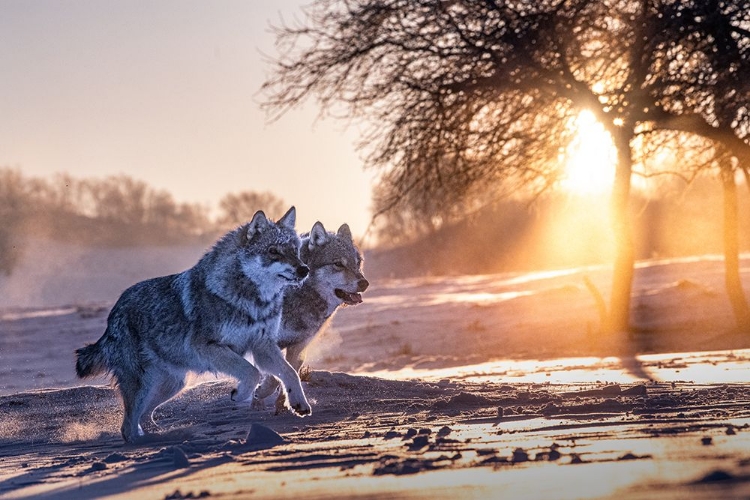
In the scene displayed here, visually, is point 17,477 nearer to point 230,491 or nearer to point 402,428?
point 230,491

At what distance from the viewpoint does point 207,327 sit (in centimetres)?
838

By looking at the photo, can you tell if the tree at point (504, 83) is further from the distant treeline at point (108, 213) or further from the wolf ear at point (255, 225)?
the distant treeline at point (108, 213)

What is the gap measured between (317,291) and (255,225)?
1.79 metres

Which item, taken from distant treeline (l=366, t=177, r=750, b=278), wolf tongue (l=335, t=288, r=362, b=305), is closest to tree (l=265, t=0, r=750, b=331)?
wolf tongue (l=335, t=288, r=362, b=305)

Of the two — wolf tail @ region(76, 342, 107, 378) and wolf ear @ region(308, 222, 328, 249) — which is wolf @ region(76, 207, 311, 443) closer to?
wolf tail @ region(76, 342, 107, 378)

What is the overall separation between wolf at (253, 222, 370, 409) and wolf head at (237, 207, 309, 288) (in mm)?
1287

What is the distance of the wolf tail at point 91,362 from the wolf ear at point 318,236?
2.78 metres

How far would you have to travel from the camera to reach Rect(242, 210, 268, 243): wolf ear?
8.77 m

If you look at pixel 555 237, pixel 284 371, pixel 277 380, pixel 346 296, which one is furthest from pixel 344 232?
pixel 555 237

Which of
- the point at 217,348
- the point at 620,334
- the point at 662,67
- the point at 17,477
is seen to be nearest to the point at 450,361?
the point at 620,334

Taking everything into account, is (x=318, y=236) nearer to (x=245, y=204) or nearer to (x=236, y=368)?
(x=236, y=368)

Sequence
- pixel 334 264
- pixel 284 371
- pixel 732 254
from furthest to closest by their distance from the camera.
→ pixel 732 254
pixel 334 264
pixel 284 371

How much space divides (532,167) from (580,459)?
13480 mm

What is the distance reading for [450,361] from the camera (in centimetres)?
1644
